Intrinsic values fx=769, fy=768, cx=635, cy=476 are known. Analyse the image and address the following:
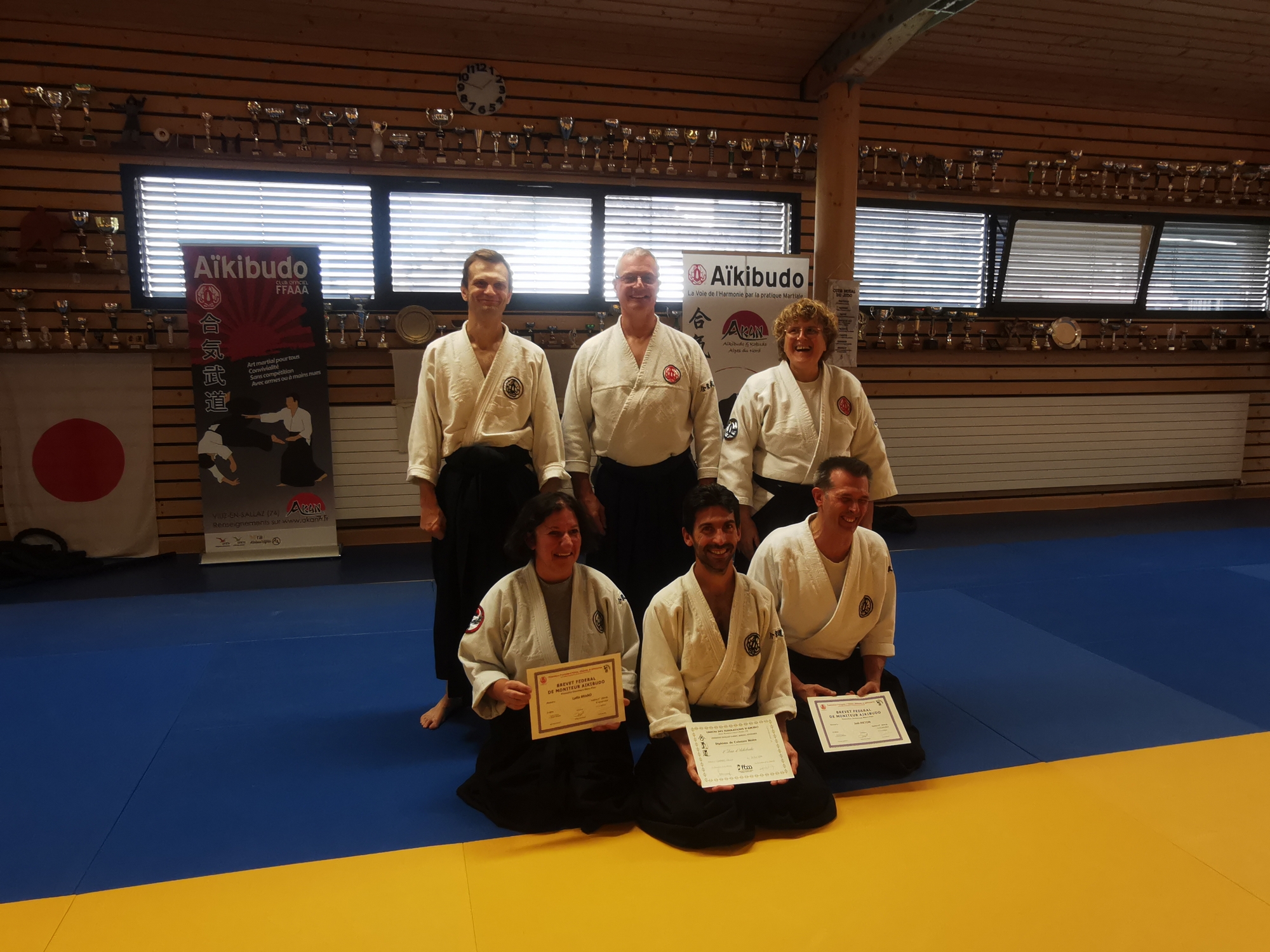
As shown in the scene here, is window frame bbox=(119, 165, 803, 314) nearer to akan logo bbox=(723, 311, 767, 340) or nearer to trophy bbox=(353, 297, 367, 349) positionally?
trophy bbox=(353, 297, 367, 349)

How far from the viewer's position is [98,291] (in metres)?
5.16

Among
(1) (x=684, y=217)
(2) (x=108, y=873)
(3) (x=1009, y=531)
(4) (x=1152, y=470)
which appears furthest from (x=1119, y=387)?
(2) (x=108, y=873)

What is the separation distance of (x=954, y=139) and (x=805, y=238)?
1557mm

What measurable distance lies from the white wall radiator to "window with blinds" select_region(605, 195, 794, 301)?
1700 mm

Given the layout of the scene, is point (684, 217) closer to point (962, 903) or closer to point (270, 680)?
point (270, 680)

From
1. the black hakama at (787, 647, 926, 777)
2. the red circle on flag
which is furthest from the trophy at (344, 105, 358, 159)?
the black hakama at (787, 647, 926, 777)

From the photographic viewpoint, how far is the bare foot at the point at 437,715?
2918 millimetres

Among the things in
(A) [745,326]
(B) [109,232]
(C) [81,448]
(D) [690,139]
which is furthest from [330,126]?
(A) [745,326]

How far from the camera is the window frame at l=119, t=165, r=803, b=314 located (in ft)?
17.0

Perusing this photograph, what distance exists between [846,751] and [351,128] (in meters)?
5.08

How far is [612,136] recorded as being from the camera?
5.72 meters

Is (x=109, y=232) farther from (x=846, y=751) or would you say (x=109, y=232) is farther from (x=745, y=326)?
(x=846, y=751)

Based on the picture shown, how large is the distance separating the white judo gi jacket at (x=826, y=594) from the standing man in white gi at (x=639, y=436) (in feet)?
1.47

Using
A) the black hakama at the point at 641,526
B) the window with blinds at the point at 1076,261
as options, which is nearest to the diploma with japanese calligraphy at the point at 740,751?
the black hakama at the point at 641,526
